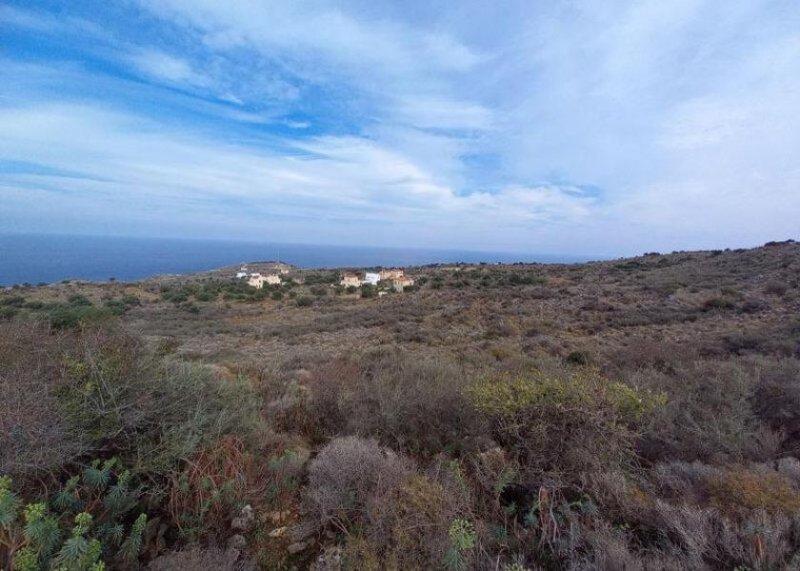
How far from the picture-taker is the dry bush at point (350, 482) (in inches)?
119

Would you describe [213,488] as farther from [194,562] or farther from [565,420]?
[565,420]

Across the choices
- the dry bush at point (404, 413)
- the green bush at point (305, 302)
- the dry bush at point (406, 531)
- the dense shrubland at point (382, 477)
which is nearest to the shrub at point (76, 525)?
the dense shrubland at point (382, 477)

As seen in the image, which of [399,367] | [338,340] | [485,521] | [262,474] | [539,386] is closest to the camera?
[485,521]

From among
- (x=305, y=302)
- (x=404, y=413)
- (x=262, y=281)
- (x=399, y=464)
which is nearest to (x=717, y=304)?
Result: (x=404, y=413)

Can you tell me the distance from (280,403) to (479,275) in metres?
32.6

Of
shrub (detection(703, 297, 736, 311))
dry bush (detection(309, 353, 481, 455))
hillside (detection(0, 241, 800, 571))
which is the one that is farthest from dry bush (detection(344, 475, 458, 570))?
shrub (detection(703, 297, 736, 311))

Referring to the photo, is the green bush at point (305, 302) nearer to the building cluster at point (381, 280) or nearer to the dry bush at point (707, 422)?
the building cluster at point (381, 280)

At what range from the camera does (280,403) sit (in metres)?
5.55

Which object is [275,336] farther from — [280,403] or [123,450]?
[123,450]

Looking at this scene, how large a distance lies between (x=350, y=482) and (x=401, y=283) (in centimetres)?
3312

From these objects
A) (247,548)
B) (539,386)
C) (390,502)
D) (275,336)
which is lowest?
(275,336)

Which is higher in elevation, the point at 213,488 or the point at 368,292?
the point at 213,488

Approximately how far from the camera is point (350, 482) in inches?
128

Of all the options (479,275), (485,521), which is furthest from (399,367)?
(479,275)
